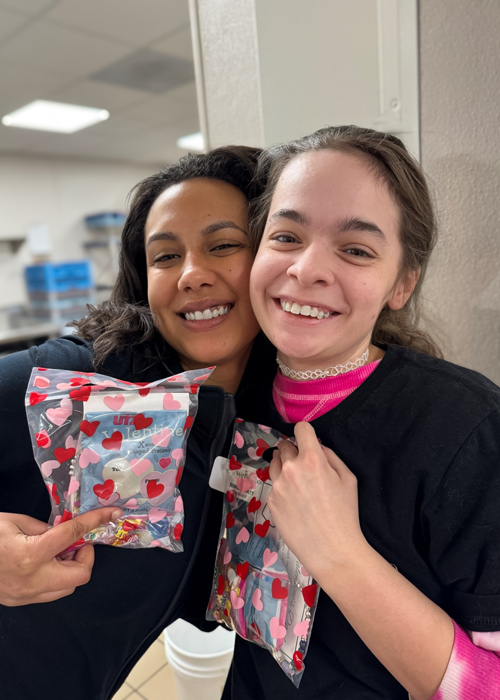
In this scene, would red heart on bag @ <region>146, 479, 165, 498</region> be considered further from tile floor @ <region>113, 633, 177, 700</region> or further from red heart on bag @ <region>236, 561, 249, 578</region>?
tile floor @ <region>113, 633, 177, 700</region>

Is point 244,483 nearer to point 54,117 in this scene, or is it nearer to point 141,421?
point 141,421

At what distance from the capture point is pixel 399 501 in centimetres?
68

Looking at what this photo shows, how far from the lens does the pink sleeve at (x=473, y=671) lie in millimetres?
598

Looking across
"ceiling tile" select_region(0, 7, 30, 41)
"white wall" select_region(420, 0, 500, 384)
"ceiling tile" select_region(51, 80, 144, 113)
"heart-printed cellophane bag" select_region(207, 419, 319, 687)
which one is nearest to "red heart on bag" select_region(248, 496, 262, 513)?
"heart-printed cellophane bag" select_region(207, 419, 319, 687)

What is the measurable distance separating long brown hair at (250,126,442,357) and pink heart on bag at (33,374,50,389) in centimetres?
44

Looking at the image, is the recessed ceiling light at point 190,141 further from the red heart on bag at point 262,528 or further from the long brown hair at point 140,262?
the red heart on bag at point 262,528

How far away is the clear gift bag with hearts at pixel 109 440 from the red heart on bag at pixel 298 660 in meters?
0.28

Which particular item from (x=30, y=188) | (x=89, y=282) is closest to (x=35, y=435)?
(x=89, y=282)

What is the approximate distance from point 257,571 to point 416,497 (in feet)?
0.89

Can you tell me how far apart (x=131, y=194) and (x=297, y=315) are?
55cm

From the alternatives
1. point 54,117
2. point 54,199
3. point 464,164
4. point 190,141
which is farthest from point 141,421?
point 54,199

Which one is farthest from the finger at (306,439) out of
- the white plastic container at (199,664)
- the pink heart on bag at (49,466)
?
the white plastic container at (199,664)

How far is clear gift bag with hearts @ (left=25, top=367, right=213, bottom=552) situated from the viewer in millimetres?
677

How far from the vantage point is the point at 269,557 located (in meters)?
0.74
